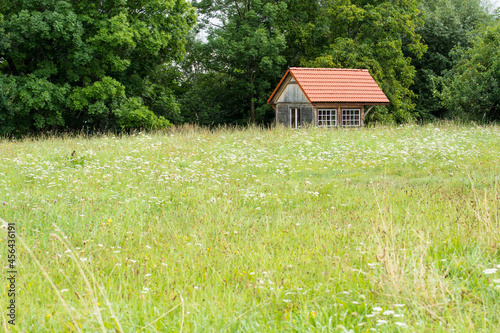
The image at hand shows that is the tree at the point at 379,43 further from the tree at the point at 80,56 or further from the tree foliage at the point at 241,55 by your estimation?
the tree at the point at 80,56

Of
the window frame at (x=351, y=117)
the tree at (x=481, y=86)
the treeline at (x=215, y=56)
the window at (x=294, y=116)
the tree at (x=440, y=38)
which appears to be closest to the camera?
the treeline at (x=215, y=56)

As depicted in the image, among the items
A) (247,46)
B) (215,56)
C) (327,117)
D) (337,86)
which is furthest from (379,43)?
(215,56)

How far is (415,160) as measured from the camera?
409 inches

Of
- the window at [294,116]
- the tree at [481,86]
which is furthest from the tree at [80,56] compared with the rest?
the tree at [481,86]

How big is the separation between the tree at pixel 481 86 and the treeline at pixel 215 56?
71mm

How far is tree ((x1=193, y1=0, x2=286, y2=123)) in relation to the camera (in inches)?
1273

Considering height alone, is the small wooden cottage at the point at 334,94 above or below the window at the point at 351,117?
above

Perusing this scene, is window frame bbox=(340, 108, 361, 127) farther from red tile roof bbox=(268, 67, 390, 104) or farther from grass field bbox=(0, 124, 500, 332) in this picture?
grass field bbox=(0, 124, 500, 332)

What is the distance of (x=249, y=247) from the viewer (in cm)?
445

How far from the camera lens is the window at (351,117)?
25.9 metres

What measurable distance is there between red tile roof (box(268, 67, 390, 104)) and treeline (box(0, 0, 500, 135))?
9.59 feet

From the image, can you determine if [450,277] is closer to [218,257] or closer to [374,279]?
[374,279]

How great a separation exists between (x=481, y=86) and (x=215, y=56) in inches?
776

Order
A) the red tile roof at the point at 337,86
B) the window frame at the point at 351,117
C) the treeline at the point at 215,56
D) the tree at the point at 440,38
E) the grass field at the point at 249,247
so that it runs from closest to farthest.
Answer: the grass field at the point at 249,247
the treeline at the point at 215,56
the red tile roof at the point at 337,86
the window frame at the point at 351,117
the tree at the point at 440,38
